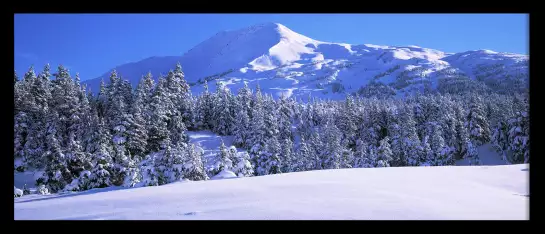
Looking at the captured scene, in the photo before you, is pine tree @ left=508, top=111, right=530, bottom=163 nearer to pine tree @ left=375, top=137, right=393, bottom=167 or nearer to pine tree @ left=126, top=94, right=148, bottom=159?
pine tree @ left=375, top=137, right=393, bottom=167

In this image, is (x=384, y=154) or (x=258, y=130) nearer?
(x=384, y=154)

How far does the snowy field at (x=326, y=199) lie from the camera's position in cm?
489

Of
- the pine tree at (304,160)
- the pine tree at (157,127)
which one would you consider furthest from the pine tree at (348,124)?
the pine tree at (157,127)

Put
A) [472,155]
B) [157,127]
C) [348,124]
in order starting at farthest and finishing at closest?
[348,124]
[472,155]
[157,127]

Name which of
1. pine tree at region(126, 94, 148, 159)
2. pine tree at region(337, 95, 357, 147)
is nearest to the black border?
pine tree at region(126, 94, 148, 159)

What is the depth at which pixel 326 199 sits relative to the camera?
6000mm

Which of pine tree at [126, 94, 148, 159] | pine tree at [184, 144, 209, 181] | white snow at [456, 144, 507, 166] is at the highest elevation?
pine tree at [126, 94, 148, 159]

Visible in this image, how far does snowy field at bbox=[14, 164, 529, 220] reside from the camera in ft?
16.0

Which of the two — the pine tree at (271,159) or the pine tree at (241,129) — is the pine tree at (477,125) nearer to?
the pine tree at (271,159)

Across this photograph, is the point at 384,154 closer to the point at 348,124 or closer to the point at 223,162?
the point at 348,124

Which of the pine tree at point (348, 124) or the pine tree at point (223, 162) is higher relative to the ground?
the pine tree at point (348, 124)
